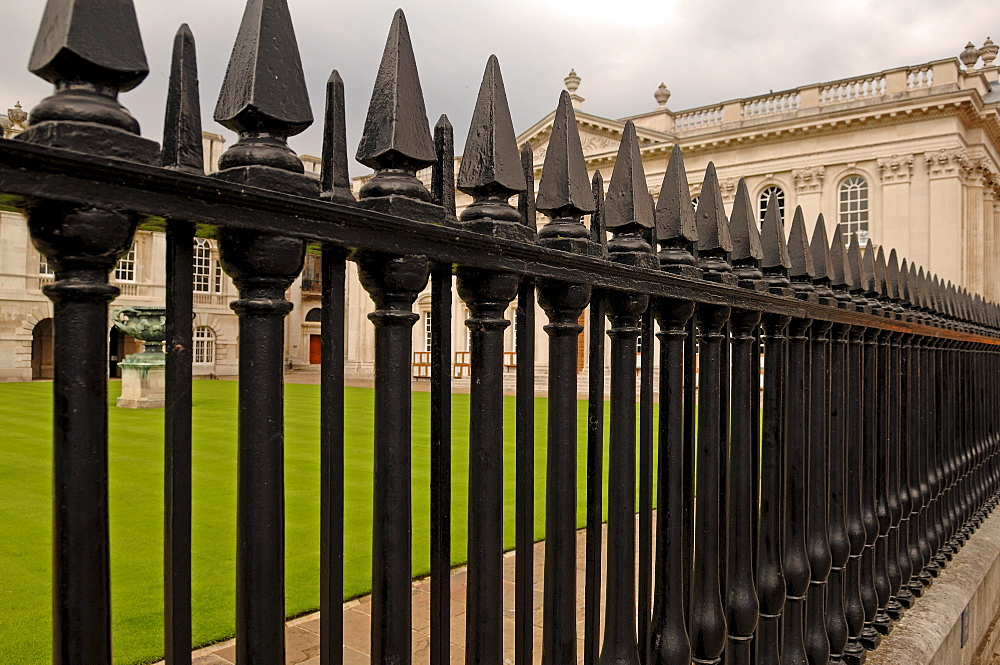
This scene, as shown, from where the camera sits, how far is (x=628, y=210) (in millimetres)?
1562

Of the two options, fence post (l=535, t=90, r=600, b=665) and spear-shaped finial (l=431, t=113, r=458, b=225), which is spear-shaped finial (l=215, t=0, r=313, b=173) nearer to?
spear-shaped finial (l=431, t=113, r=458, b=225)

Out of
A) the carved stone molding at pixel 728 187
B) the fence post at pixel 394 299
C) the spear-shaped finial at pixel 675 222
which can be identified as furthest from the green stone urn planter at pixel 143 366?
the carved stone molding at pixel 728 187

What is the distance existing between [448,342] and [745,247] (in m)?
1.18

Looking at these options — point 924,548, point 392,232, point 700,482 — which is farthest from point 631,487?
point 924,548

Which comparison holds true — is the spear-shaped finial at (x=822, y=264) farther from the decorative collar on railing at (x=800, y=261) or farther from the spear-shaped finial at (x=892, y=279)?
the spear-shaped finial at (x=892, y=279)

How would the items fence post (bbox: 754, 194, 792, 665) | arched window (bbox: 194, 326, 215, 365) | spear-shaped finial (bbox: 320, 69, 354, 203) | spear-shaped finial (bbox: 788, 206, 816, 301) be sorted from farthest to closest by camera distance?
arched window (bbox: 194, 326, 215, 365) → spear-shaped finial (bbox: 788, 206, 816, 301) → fence post (bbox: 754, 194, 792, 665) → spear-shaped finial (bbox: 320, 69, 354, 203)

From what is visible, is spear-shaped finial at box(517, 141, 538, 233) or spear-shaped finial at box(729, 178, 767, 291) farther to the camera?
spear-shaped finial at box(729, 178, 767, 291)

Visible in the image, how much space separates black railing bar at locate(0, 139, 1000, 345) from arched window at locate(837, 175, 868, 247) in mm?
26616

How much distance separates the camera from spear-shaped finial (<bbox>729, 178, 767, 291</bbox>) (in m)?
2.03

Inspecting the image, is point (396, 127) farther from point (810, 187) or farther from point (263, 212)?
point (810, 187)

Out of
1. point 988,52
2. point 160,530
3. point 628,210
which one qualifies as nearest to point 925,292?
point 628,210

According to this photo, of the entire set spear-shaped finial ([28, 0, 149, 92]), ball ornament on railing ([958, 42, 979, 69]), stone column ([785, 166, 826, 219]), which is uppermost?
ball ornament on railing ([958, 42, 979, 69])

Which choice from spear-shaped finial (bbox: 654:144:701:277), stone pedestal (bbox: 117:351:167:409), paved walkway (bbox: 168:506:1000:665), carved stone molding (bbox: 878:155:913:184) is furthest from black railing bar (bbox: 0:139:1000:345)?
carved stone molding (bbox: 878:155:913:184)

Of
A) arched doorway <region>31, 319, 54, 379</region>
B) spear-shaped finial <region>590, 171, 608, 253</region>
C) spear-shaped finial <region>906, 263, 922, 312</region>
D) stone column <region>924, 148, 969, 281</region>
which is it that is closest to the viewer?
spear-shaped finial <region>590, 171, 608, 253</region>
